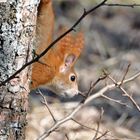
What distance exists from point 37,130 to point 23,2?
304 cm

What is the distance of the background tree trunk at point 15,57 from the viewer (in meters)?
3.44

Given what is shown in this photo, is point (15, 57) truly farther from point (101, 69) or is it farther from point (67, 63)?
point (101, 69)

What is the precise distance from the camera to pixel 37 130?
6.37 meters

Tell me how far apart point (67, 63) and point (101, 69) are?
227 centimetres

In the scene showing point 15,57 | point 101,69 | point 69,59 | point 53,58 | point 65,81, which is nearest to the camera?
point 15,57

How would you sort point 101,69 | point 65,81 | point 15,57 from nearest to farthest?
point 15,57, point 65,81, point 101,69

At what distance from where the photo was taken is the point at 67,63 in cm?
586

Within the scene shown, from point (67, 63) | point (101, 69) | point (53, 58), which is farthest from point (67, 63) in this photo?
point (101, 69)

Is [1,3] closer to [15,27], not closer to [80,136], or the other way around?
[15,27]

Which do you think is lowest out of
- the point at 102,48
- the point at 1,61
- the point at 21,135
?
the point at 21,135

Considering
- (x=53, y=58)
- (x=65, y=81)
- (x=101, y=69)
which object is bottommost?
(x=53, y=58)

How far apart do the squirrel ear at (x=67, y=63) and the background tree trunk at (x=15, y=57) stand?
2067mm

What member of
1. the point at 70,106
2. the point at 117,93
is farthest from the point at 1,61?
the point at 117,93

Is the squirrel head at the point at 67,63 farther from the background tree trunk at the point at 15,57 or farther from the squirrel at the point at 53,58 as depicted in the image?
the background tree trunk at the point at 15,57
